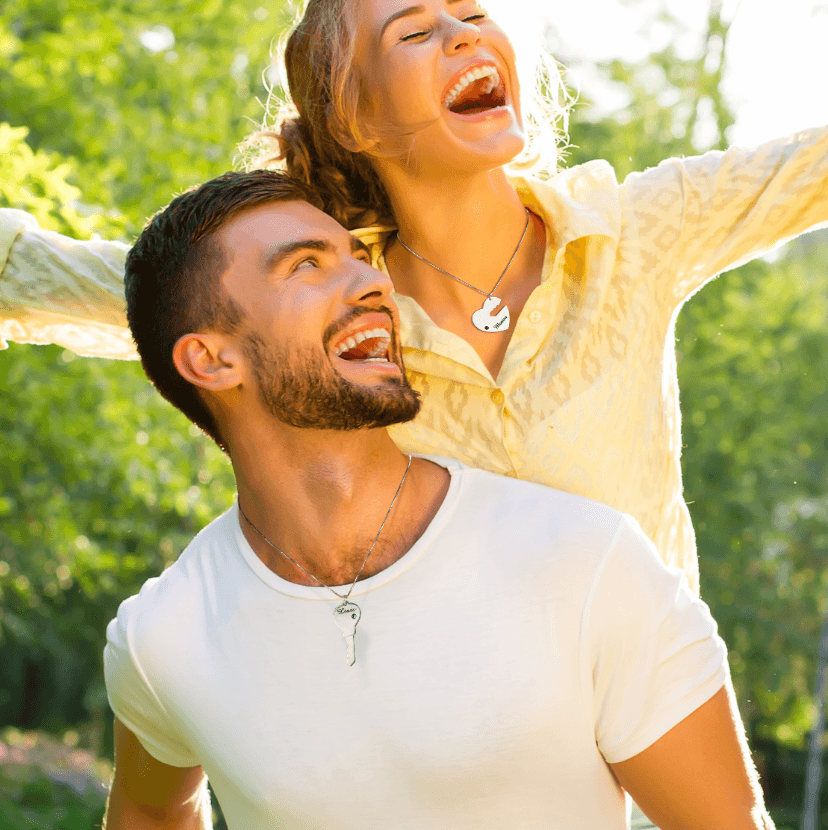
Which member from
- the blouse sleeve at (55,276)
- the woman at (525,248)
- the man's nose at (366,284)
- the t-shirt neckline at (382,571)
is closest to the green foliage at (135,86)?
the blouse sleeve at (55,276)

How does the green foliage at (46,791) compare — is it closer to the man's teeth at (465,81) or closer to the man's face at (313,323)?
the man's face at (313,323)

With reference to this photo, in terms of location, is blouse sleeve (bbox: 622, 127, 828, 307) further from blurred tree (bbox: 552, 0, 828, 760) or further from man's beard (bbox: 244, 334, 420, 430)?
blurred tree (bbox: 552, 0, 828, 760)

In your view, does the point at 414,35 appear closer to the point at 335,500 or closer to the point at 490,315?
the point at 490,315

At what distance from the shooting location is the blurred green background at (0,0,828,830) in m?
8.12

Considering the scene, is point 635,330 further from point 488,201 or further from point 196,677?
point 196,677

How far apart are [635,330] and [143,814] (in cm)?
164

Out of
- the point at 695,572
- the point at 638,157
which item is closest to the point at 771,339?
the point at 638,157

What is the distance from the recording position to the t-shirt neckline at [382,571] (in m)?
2.09

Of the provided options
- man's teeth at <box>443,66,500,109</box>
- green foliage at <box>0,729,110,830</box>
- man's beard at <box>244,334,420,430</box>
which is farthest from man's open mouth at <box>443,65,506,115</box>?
green foliage at <box>0,729,110,830</box>

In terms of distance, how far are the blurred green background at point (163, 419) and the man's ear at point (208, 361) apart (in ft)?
5.40

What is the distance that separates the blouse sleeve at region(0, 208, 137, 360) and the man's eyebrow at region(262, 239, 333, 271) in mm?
A: 707

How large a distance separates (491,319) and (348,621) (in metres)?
0.86

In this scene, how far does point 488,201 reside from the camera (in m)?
2.61

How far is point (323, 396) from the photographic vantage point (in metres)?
2.16
